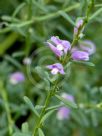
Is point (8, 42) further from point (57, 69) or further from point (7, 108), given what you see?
point (57, 69)

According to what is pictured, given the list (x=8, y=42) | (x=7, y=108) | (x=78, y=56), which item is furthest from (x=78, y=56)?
(x=8, y=42)

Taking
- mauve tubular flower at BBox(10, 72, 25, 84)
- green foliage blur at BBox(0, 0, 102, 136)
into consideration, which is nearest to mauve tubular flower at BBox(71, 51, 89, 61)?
green foliage blur at BBox(0, 0, 102, 136)

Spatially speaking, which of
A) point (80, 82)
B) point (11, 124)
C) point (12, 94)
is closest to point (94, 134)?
point (80, 82)

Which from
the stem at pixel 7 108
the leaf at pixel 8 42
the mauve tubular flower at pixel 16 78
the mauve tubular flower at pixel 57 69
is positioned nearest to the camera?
the mauve tubular flower at pixel 57 69

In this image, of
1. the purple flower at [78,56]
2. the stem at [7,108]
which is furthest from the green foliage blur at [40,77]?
the purple flower at [78,56]

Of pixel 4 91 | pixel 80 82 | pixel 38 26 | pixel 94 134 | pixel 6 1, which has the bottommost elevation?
pixel 94 134

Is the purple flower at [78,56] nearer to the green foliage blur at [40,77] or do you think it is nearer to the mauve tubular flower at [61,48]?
the mauve tubular flower at [61,48]

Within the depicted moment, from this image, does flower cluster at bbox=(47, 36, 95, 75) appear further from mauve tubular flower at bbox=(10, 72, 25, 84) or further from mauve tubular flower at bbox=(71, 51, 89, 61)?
mauve tubular flower at bbox=(10, 72, 25, 84)

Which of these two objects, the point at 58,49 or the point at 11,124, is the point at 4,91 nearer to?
the point at 11,124
